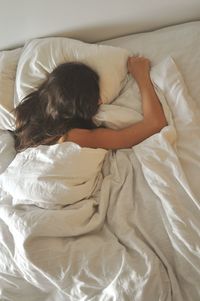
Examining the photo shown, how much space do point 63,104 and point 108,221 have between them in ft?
1.38

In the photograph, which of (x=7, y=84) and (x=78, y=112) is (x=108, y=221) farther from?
(x=7, y=84)

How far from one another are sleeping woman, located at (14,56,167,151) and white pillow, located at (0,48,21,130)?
0.30 feet

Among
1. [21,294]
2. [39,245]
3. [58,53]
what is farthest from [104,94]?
[21,294]

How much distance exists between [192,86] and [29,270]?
75 cm

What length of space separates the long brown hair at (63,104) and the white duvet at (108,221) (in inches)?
4.2

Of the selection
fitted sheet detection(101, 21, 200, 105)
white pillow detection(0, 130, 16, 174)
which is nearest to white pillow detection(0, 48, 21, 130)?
white pillow detection(0, 130, 16, 174)

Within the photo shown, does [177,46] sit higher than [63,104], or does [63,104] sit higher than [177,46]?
[177,46]

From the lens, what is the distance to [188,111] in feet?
3.50

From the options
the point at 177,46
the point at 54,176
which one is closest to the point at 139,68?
the point at 177,46

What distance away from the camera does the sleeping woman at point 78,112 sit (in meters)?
1.12

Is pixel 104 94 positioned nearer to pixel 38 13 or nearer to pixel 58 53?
pixel 58 53

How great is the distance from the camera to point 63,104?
1.15 m

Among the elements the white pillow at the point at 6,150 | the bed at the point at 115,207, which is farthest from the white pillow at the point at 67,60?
the white pillow at the point at 6,150

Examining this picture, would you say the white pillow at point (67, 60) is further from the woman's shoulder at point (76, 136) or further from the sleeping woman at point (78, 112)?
the woman's shoulder at point (76, 136)
